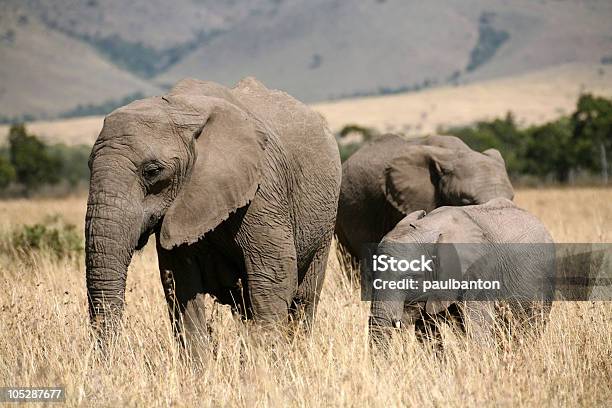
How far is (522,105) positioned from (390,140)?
166 metres

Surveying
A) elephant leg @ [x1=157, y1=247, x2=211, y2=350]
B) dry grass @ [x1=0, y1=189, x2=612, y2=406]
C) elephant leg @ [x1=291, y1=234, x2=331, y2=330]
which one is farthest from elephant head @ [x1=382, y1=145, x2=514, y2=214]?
elephant leg @ [x1=157, y1=247, x2=211, y2=350]

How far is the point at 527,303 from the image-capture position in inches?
326

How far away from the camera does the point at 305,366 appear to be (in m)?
7.16

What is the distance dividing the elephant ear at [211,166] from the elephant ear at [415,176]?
18.3 ft

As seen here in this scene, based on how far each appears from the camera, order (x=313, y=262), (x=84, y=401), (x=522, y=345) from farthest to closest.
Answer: (x=313, y=262) < (x=522, y=345) < (x=84, y=401)

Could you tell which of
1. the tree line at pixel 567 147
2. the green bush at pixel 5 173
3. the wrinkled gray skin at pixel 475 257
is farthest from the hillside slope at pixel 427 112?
the wrinkled gray skin at pixel 475 257

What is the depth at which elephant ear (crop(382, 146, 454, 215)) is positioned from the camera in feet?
41.4

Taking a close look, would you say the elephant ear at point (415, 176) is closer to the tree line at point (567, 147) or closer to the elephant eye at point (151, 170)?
the elephant eye at point (151, 170)

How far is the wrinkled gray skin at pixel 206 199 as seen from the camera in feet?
21.7

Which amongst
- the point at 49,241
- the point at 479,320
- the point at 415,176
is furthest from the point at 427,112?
the point at 479,320

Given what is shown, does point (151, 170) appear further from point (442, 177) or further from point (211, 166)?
point (442, 177)

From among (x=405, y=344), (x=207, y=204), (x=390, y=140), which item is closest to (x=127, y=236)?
(x=207, y=204)

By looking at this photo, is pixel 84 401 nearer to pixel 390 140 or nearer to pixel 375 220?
pixel 375 220

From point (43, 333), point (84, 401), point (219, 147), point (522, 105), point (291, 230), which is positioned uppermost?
point (522, 105)
